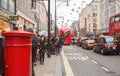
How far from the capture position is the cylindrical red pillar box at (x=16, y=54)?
6.09m

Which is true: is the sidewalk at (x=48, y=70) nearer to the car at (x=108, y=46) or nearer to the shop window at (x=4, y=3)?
the shop window at (x=4, y=3)

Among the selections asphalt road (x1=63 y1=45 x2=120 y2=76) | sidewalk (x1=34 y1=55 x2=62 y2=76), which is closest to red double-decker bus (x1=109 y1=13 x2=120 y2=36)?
asphalt road (x1=63 y1=45 x2=120 y2=76)

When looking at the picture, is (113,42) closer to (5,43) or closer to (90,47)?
(90,47)

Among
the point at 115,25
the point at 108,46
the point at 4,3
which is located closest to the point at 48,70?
the point at 4,3

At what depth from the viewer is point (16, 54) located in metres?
6.15

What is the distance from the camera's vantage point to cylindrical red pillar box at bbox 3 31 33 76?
6.09m

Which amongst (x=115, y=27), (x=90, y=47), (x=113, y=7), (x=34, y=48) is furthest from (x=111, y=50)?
(x=113, y=7)

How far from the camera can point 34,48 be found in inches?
459

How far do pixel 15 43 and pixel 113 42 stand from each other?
2828 cm

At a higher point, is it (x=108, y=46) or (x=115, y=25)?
(x=115, y=25)

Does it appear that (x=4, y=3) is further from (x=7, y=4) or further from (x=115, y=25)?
(x=115, y=25)

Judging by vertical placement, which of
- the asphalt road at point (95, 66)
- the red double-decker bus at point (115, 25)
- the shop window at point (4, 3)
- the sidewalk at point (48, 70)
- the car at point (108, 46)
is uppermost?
the shop window at point (4, 3)

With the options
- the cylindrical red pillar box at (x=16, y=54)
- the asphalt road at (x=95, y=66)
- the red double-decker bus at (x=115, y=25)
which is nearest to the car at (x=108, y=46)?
the red double-decker bus at (x=115, y=25)

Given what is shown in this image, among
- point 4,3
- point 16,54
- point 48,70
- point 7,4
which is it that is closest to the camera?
point 16,54
